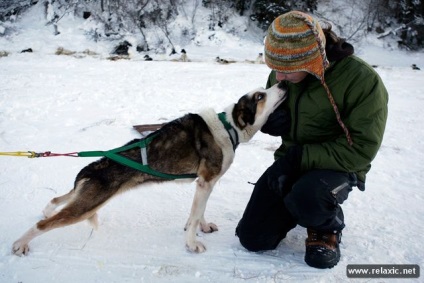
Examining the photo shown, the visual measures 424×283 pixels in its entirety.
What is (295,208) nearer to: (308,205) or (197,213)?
(308,205)

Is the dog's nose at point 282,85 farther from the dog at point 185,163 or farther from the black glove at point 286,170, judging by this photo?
the black glove at point 286,170

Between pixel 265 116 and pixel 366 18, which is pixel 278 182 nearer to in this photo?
pixel 265 116

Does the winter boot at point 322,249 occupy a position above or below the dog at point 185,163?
below

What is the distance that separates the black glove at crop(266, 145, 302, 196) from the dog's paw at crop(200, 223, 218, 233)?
645 mm

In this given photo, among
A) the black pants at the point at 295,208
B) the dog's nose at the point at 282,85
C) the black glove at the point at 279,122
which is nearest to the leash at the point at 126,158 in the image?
the black pants at the point at 295,208

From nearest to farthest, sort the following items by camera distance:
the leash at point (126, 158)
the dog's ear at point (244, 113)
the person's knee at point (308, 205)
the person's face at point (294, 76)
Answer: the person's knee at point (308, 205) < the person's face at point (294, 76) < the leash at point (126, 158) < the dog's ear at point (244, 113)

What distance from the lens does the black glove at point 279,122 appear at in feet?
8.54

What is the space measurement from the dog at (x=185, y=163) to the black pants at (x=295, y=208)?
1.13 feet

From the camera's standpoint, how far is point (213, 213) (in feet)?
10.1

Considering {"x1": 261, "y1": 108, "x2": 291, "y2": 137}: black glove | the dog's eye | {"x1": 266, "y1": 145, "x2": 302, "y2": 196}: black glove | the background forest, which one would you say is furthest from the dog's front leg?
the background forest

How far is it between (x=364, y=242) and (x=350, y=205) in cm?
56

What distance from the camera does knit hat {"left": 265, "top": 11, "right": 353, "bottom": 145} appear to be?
212cm

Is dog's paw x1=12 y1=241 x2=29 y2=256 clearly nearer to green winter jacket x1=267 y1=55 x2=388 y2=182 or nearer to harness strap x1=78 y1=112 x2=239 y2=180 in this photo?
harness strap x1=78 y1=112 x2=239 y2=180

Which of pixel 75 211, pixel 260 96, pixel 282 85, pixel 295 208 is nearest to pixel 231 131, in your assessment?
pixel 260 96
